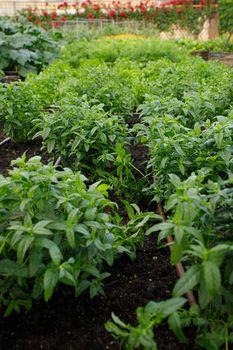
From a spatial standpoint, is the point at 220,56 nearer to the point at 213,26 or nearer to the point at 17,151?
the point at 17,151

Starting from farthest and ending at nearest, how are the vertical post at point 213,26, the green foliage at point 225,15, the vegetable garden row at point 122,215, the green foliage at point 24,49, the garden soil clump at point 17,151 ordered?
1. the vertical post at point 213,26
2. the green foliage at point 225,15
3. the green foliage at point 24,49
4. the garden soil clump at point 17,151
5. the vegetable garden row at point 122,215

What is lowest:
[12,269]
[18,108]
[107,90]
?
[12,269]

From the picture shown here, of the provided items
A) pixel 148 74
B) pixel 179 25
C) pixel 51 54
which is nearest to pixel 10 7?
pixel 179 25

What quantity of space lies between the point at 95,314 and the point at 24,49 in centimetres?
693

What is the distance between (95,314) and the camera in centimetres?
181

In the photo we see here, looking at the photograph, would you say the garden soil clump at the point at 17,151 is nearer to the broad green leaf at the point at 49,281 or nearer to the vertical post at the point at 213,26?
the broad green leaf at the point at 49,281

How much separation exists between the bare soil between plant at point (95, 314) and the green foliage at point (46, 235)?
12 centimetres

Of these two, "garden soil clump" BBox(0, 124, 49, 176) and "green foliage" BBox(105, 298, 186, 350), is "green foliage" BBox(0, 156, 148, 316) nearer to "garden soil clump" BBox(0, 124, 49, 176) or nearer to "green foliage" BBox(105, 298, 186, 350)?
"green foliage" BBox(105, 298, 186, 350)

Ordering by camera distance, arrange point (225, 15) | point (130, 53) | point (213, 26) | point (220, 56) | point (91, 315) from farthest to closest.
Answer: point (213, 26) < point (225, 15) < point (220, 56) < point (130, 53) < point (91, 315)

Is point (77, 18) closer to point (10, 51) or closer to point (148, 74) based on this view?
point (10, 51)

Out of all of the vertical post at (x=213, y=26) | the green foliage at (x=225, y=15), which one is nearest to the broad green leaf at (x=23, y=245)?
the green foliage at (x=225, y=15)

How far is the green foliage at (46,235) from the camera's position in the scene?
157cm

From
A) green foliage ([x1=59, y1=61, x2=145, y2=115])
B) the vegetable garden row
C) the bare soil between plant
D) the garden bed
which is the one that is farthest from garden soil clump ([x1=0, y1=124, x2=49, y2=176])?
the garden bed

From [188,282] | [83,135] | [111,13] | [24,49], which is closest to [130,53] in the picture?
[24,49]
